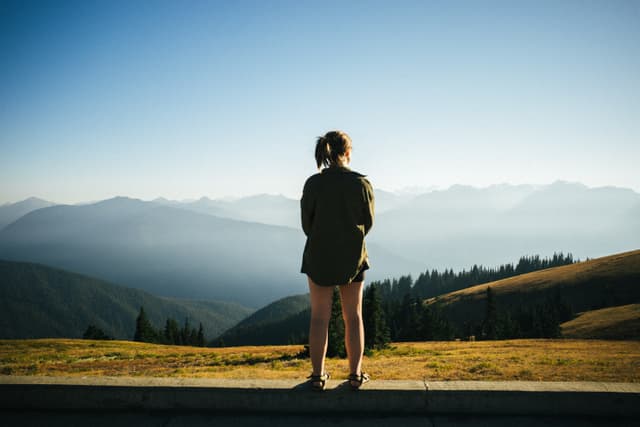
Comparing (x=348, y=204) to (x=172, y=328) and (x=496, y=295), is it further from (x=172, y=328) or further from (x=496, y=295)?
(x=496, y=295)

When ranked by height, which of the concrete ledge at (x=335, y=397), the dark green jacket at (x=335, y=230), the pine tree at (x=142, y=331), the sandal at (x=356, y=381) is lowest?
the pine tree at (x=142, y=331)

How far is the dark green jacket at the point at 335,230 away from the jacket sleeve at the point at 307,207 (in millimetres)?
13

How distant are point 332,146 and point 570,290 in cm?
15407

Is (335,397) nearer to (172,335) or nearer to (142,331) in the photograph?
(142,331)

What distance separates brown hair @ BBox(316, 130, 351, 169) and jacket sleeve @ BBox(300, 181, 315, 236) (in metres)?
0.45

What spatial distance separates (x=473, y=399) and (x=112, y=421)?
433 centimetres

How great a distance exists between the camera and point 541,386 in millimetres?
4820

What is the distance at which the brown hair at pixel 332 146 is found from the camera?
203 inches

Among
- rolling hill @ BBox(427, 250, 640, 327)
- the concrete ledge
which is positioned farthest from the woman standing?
rolling hill @ BBox(427, 250, 640, 327)

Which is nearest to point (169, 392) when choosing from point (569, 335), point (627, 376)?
point (627, 376)

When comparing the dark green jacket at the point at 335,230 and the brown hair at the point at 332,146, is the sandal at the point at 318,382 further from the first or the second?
the brown hair at the point at 332,146

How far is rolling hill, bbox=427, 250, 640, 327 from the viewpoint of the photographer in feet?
386

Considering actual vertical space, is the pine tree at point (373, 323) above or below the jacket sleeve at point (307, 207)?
below

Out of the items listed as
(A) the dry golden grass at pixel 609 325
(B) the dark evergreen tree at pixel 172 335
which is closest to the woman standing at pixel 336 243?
(A) the dry golden grass at pixel 609 325
